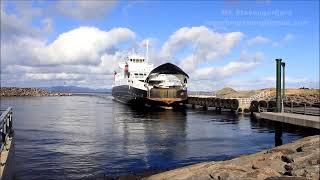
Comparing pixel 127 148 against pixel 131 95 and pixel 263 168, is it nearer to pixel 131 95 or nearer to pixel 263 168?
pixel 263 168

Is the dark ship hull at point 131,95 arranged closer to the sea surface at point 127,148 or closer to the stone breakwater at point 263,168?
the sea surface at point 127,148

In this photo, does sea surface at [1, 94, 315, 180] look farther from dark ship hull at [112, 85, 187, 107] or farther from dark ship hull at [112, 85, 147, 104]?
dark ship hull at [112, 85, 147, 104]

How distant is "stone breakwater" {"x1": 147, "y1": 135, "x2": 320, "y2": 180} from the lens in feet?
40.5

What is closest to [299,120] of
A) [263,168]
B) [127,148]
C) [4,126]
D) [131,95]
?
[127,148]

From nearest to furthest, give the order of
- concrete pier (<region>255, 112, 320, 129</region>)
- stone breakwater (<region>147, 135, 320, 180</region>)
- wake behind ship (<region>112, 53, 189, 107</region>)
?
stone breakwater (<region>147, 135, 320, 180</region>) < concrete pier (<region>255, 112, 320, 129</region>) < wake behind ship (<region>112, 53, 189, 107</region>)

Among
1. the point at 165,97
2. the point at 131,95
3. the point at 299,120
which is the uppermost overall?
the point at 131,95

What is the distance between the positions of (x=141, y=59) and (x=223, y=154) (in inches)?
2473

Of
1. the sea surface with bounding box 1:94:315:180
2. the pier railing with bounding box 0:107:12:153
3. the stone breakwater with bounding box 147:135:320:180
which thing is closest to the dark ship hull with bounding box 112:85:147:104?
the sea surface with bounding box 1:94:315:180

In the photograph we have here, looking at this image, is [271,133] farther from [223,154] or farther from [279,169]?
[279,169]

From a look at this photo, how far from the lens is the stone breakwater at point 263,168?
40.5ft

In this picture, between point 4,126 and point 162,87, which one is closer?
point 4,126

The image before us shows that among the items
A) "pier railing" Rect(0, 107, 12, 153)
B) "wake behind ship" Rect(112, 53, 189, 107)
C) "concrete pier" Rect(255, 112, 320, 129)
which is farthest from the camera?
"wake behind ship" Rect(112, 53, 189, 107)

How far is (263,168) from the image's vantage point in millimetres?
13195

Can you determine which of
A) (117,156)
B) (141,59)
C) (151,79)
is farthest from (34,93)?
(117,156)
